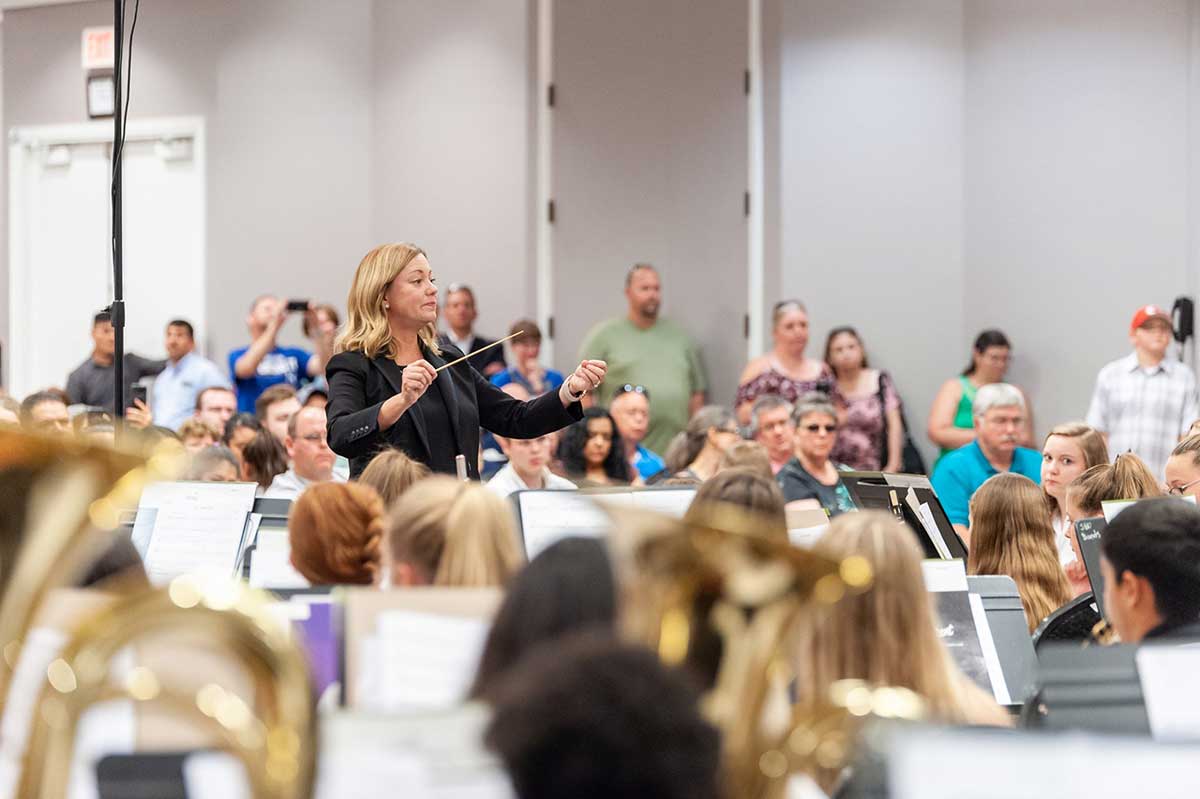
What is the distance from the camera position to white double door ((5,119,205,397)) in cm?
949

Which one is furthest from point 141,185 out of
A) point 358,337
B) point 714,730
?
point 714,730

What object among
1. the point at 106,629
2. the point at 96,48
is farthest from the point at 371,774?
the point at 96,48

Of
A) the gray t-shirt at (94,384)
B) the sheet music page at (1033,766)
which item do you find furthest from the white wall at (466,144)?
the sheet music page at (1033,766)

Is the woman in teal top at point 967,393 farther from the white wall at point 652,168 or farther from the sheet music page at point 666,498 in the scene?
the sheet music page at point 666,498

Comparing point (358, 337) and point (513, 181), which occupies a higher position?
point (513, 181)

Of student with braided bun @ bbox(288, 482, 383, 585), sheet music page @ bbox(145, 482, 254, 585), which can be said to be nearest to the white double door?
sheet music page @ bbox(145, 482, 254, 585)

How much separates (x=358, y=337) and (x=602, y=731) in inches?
107

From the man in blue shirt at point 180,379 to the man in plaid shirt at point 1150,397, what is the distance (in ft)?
15.0

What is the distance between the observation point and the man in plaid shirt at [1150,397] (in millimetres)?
6926

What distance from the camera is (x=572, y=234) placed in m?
8.37

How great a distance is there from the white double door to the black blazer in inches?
235

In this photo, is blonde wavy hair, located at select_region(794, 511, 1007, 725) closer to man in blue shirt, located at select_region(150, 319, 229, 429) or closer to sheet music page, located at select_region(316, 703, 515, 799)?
sheet music page, located at select_region(316, 703, 515, 799)

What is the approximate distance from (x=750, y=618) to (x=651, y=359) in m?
Result: 6.33

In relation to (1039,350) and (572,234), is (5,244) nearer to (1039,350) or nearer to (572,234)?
(572,234)
